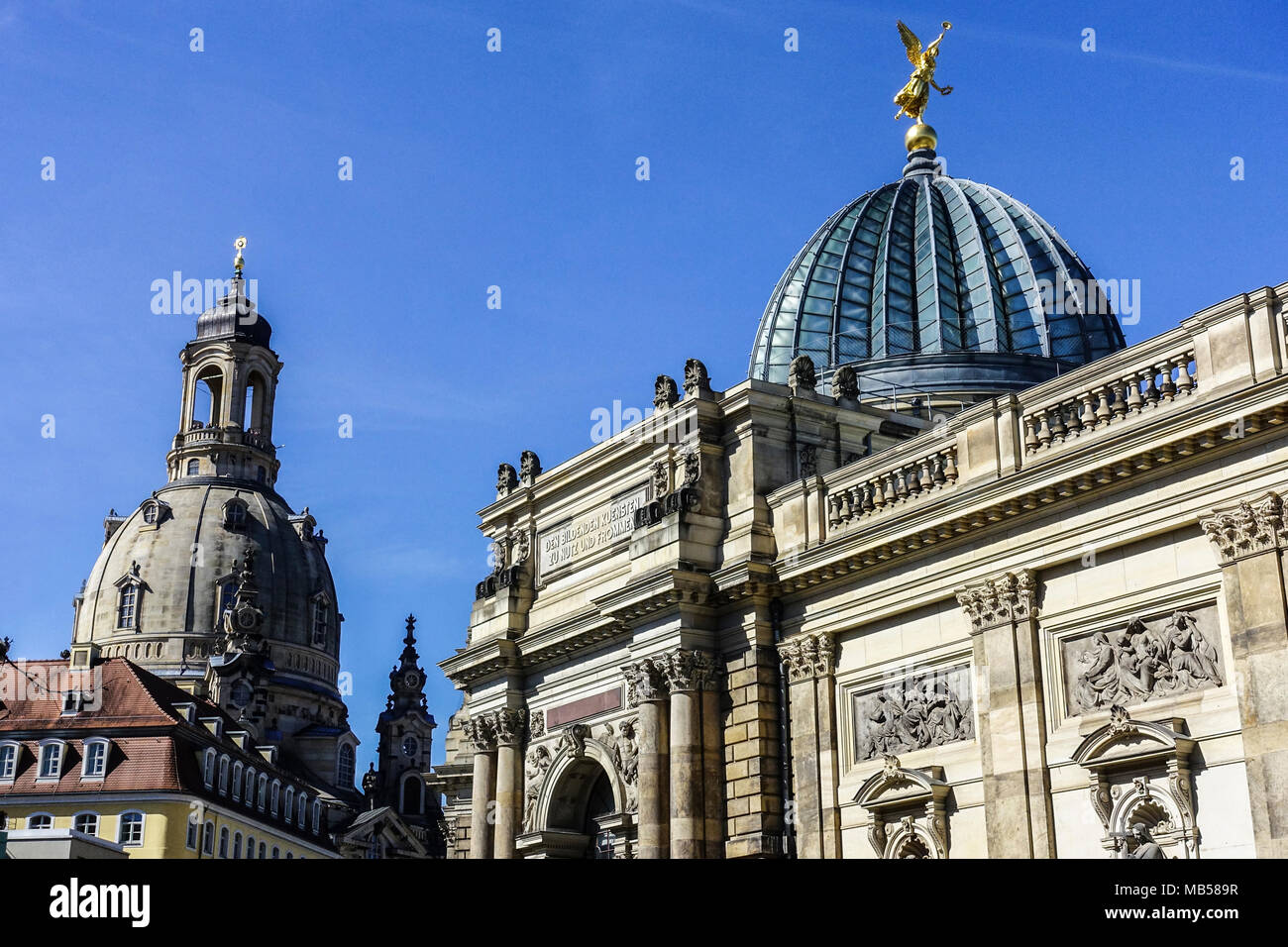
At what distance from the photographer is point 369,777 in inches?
4985

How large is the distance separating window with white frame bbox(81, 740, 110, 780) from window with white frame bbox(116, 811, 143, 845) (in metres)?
2.70

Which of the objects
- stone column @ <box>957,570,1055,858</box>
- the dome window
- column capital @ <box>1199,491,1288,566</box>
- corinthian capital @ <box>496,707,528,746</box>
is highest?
the dome window

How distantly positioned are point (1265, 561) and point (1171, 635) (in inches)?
95.4

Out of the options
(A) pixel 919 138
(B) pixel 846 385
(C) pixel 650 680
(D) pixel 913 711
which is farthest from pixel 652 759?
(A) pixel 919 138

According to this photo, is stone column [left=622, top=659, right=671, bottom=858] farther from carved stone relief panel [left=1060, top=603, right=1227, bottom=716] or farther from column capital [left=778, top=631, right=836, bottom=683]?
carved stone relief panel [left=1060, top=603, right=1227, bottom=716]

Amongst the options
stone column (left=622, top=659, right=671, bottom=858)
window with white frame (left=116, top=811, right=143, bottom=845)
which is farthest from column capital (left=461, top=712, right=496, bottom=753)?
window with white frame (left=116, top=811, right=143, bottom=845)

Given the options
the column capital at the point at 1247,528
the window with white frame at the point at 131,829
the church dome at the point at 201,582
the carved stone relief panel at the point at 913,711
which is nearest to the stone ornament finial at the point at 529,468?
the carved stone relief panel at the point at 913,711

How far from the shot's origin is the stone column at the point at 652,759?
3584cm

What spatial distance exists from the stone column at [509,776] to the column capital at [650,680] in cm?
581

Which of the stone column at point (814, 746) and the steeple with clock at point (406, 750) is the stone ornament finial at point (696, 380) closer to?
the stone column at point (814, 746)

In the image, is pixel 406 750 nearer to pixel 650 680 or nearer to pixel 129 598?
pixel 129 598

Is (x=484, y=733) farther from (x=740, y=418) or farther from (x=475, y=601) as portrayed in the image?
(x=740, y=418)

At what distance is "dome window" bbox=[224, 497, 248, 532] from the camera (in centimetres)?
12675

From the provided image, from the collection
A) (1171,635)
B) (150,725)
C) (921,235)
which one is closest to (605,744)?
(1171,635)
